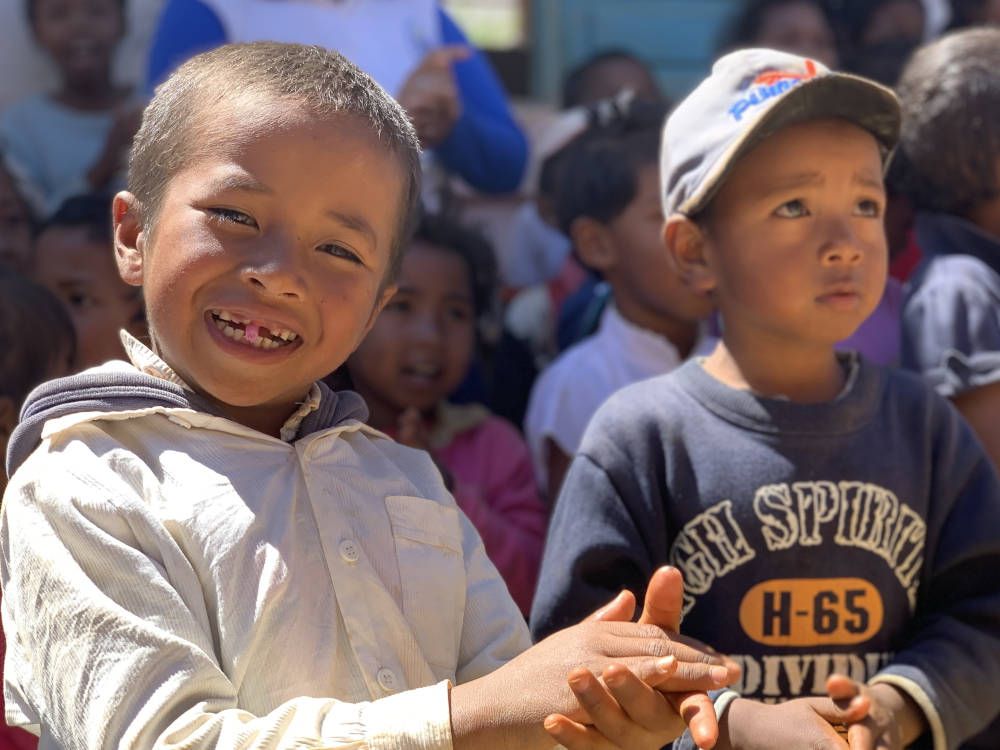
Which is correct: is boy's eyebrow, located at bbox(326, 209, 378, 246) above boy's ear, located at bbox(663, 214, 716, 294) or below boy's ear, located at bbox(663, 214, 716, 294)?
above

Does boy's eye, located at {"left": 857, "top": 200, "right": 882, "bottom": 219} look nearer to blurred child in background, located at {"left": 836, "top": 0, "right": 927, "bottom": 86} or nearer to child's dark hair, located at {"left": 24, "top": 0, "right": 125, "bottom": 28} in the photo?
blurred child in background, located at {"left": 836, "top": 0, "right": 927, "bottom": 86}

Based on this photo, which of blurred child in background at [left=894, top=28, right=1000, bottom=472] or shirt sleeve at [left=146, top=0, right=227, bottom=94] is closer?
blurred child in background at [left=894, top=28, right=1000, bottom=472]

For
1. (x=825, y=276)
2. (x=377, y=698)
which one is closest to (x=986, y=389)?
(x=825, y=276)

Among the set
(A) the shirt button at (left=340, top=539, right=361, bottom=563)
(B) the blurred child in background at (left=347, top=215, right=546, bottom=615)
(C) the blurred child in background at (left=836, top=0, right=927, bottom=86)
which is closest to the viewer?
(A) the shirt button at (left=340, top=539, right=361, bottom=563)

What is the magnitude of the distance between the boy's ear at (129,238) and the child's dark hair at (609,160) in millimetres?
2155

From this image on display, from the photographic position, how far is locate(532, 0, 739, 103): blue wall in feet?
21.4

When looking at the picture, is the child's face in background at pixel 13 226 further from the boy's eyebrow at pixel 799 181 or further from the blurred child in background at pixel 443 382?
the boy's eyebrow at pixel 799 181

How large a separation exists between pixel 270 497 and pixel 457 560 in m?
0.29

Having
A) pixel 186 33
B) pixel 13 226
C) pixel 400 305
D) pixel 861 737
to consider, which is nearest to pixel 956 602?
pixel 861 737

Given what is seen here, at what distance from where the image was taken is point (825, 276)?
8.04 ft

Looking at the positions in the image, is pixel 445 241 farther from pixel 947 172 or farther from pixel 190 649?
pixel 190 649

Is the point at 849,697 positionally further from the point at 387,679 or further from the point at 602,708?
the point at 387,679

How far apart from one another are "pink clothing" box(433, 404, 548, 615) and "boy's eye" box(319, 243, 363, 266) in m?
1.35

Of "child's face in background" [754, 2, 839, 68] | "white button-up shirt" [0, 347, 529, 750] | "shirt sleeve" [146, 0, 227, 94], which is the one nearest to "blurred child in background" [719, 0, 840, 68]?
"child's face in background" [754, 2, 839, 68]
